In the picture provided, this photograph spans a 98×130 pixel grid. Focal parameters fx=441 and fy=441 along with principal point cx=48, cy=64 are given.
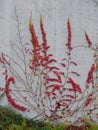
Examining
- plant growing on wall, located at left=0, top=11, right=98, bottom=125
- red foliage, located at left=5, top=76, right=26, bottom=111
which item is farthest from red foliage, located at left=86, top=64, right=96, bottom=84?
red foliage, located at left=5, top=76, right=26, bottom=111

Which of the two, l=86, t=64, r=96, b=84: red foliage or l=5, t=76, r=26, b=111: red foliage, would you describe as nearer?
l=5, t=76, r=26, b=111: red foliage

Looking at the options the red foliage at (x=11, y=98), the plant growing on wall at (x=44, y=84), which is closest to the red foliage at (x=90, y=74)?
the plant growing on wall at (x=44, y=84)

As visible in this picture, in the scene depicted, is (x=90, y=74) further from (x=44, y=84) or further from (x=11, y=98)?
(x=11, y=98)

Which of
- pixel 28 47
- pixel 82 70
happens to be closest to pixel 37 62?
pixel 28 47

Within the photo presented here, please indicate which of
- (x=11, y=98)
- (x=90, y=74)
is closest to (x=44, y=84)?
(x=11, y=98)

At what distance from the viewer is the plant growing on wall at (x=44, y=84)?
7.32 m

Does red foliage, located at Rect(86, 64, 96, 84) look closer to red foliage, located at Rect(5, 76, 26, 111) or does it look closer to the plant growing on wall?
the plant growing on wall

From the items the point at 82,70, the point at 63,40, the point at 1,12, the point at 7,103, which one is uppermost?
the point at 1,12

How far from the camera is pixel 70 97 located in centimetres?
738

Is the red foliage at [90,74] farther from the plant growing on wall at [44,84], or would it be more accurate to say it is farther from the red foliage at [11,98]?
the red foliage at [11,98]

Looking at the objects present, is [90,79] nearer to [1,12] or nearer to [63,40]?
[63,40]

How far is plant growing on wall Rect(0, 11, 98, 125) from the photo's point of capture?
24.0ft

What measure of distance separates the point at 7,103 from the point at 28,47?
0.99 m

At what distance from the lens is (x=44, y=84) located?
7.34m
